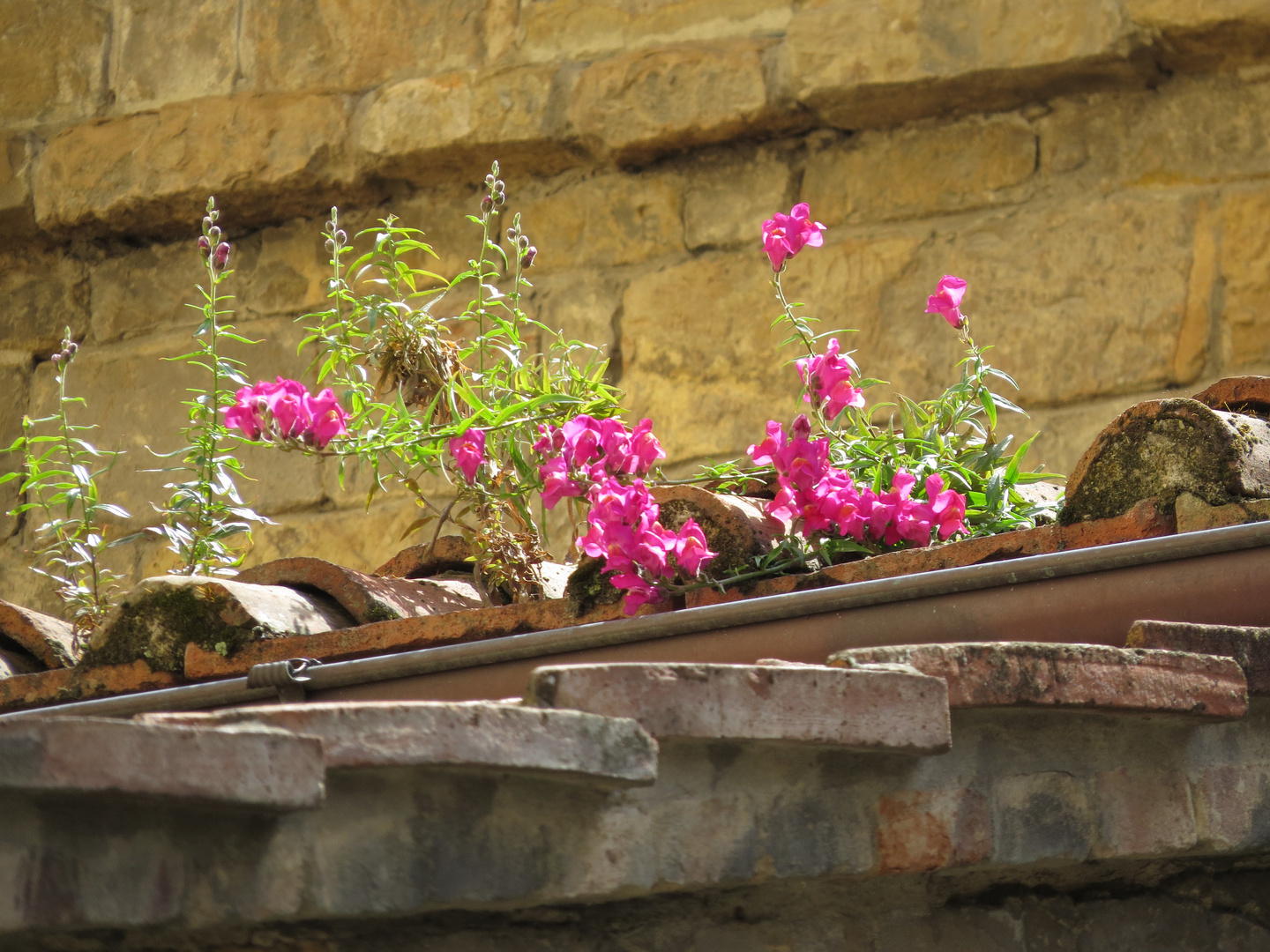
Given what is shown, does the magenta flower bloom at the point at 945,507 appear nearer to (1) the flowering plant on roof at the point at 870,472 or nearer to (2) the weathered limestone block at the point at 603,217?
(1) the flowering plant on roof at the point at 870,472

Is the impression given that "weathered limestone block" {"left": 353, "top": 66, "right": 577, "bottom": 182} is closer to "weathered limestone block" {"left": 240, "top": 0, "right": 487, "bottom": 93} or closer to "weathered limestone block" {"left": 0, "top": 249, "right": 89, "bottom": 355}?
"weathered limestone block" {"left": 240, "top": 0, "right": 487, "bottom": 93}

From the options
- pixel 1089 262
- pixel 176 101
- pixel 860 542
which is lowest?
pixel 860 542

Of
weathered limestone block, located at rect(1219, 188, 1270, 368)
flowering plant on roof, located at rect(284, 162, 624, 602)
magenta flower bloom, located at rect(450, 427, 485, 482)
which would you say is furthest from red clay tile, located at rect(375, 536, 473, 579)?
weathered limestone block, located at rect(1219, 188, 1270, 368)

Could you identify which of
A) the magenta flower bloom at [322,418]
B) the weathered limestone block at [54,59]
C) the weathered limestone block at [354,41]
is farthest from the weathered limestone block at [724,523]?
the weathered limestone block at [54,59]

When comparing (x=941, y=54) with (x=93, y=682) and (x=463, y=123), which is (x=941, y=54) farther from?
(x=93, y=682)

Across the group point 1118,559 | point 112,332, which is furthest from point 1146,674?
point 112,332

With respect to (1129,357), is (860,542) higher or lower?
lower

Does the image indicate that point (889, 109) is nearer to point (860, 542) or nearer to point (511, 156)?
point (511, 156)

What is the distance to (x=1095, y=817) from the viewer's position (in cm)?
137

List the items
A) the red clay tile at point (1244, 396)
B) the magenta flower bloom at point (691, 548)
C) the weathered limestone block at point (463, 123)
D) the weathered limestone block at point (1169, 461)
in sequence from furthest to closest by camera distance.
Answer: the weathered limestone block at point (463, 123), the red clay tile at point (1244, 396), the magenta flower bloom at point (691, 548), the weathered limestone block at point (1169, 461)

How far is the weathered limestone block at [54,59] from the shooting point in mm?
4531

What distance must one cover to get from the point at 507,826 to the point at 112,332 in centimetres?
367

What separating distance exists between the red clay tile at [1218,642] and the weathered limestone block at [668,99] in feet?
8.45

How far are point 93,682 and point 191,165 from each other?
2.38 m
